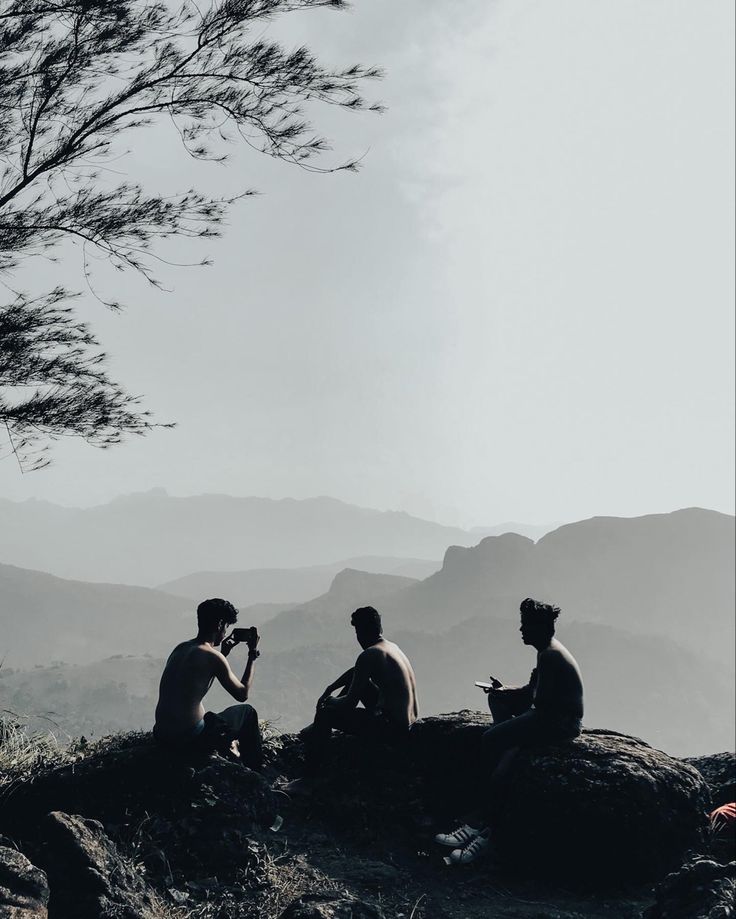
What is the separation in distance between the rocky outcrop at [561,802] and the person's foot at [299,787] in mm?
195

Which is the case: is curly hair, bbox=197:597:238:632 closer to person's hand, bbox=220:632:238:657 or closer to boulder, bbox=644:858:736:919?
person's hand, bbox=220:632:238:657

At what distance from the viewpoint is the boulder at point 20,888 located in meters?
3.70

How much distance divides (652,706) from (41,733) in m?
139

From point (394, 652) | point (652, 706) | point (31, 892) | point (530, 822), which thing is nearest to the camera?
point (31, 892)

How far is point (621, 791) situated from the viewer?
5629 mm

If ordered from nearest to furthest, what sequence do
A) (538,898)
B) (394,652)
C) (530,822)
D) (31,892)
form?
(31,892), (538,898), (530,822), (394,652)

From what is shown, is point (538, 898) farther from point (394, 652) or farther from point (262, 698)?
point (262, 698)

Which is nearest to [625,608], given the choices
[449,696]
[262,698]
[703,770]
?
[449,696]

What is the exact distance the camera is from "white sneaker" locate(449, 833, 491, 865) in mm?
5496

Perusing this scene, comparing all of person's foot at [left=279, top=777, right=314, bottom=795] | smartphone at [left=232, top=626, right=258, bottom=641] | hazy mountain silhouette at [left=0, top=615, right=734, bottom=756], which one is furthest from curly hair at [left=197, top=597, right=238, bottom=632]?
hazy mountain silhouette at [left=0, top=615, right=734, bottom=756]

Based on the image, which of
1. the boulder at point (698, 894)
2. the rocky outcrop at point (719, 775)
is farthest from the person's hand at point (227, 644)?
the rocky outcrop at point (719, 775)

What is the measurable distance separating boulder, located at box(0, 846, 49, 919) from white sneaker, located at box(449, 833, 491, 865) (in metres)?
2.89

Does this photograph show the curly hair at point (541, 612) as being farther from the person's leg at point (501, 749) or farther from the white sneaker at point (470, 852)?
the white sneaker at point (470, 852)

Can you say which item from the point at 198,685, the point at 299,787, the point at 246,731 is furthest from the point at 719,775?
the point at 198,685
